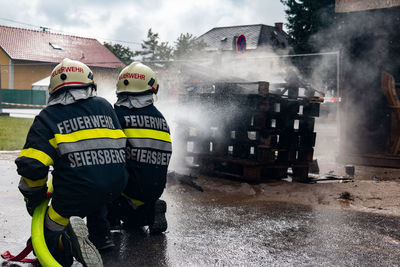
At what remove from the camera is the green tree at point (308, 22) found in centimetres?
2442

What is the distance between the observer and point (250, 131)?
705 cm

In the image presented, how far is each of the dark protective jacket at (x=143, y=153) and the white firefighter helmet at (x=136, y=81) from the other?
201mm

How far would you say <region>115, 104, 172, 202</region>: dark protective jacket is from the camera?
4090 mm

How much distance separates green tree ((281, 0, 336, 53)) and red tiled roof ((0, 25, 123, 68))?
17494 millimetres

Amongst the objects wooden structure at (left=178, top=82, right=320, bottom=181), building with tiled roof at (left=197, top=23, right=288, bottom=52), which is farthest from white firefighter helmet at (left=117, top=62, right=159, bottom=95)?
building with tiled roof at (left=197, top=23, right=288, bottom=52)

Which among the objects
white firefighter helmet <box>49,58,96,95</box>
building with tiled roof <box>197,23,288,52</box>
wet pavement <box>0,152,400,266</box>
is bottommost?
wet pavement <box>0,152,400,266</box>

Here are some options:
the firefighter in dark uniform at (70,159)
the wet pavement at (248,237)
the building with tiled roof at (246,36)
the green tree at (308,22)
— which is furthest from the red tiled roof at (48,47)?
the firefighter in dark uniform at (70,159)

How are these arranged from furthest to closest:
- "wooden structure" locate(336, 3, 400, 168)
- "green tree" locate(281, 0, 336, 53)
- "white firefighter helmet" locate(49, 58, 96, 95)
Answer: "green tree" locate(281, 0, 336, 53) < "wooden structure" locate(336, 3, 400, 168) < "white firefighter helmet" locate(49, 58, 96, 95)

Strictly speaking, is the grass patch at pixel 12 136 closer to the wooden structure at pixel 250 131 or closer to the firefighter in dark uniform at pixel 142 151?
the wooden structure at pixel 250 131

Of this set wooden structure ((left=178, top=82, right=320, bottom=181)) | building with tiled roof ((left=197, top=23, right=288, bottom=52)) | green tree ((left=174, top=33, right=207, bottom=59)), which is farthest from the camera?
building with tiled roof ((left=197, top=23, right=288, bottom=52))

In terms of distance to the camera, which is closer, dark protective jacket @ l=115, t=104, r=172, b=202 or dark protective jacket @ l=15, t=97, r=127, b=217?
dark protective jacket @ l=15, t=97, r=127, b=217

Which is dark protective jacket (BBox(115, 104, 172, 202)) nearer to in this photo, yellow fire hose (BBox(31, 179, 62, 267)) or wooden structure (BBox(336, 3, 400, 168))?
yellow fire hose (BBox(31, 179, 62, 267))

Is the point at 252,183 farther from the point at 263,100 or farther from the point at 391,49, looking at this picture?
the point at 391,49

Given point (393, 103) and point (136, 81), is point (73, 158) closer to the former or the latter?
point (136, 81)
